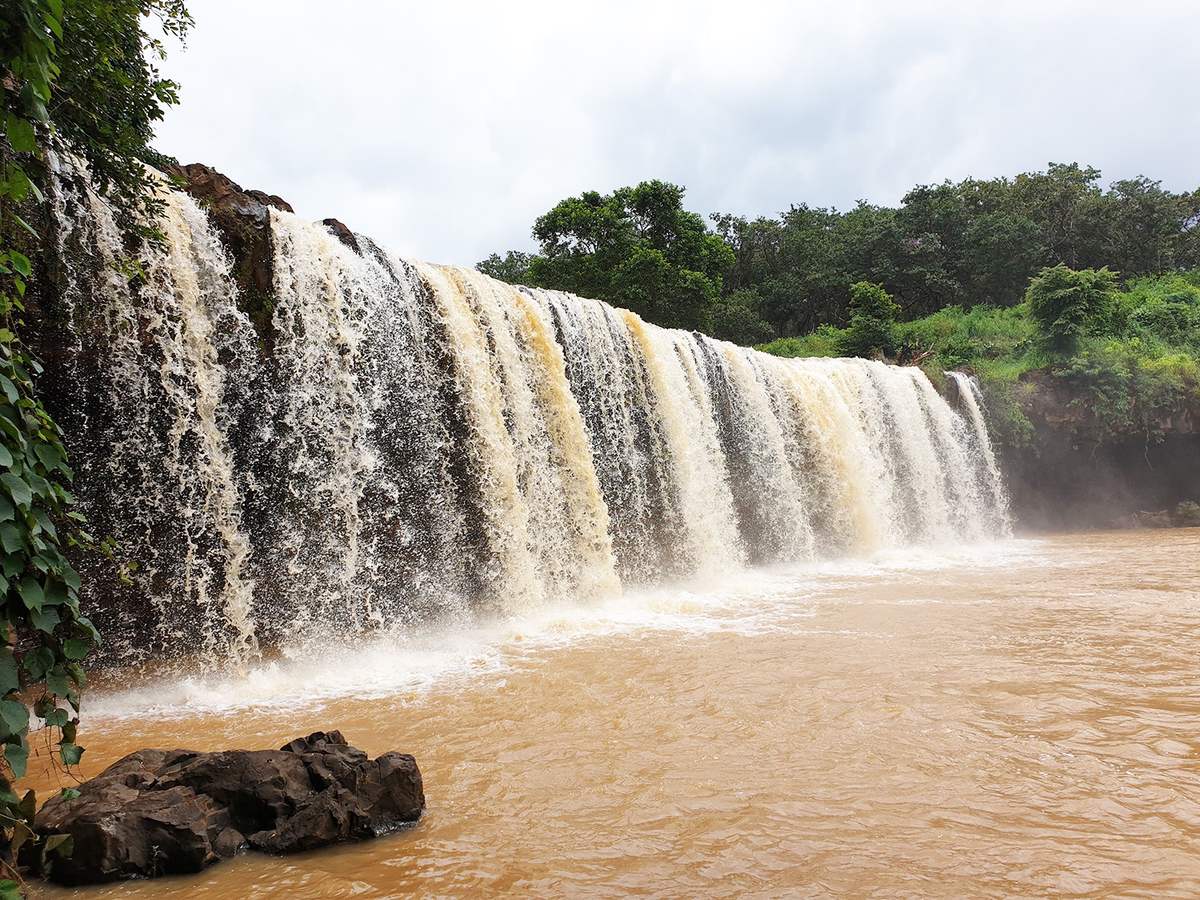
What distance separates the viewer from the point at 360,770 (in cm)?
336

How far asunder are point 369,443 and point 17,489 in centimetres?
636

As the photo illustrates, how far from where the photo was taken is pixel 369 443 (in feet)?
27.7

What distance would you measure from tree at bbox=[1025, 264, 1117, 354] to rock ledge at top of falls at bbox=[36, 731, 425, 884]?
2414 centimetres

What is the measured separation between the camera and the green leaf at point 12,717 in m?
2.04

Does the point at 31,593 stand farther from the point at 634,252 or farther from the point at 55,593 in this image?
the point at 634,252

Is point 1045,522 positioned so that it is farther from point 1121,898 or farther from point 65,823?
point 65,823

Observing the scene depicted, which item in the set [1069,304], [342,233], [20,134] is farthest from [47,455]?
[1069,304]

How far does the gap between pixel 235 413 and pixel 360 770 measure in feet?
17.1

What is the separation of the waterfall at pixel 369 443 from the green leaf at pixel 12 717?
3428 millimetres

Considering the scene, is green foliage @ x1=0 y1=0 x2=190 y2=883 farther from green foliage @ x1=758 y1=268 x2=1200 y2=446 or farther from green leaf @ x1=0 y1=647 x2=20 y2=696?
green foliage @ x1=758 y1=268 x2=1200 y2=446

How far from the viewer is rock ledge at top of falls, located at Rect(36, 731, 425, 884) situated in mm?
2896

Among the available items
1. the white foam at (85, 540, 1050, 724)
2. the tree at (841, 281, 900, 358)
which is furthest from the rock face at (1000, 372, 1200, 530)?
the white foam at (85, 540, 1050, 724)

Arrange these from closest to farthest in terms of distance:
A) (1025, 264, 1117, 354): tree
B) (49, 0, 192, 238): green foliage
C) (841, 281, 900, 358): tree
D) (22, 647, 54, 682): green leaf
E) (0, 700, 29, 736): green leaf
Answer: (0, 700, 29, 736): green leaf
(22, 647, 54, 682): green leaf
(49, 0, 192, 238): green foliage
(1025, 264, 1117, 354): tree
(841, 281, 900, 358): tree

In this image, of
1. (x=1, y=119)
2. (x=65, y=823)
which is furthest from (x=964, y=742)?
(x=1, y=119)
